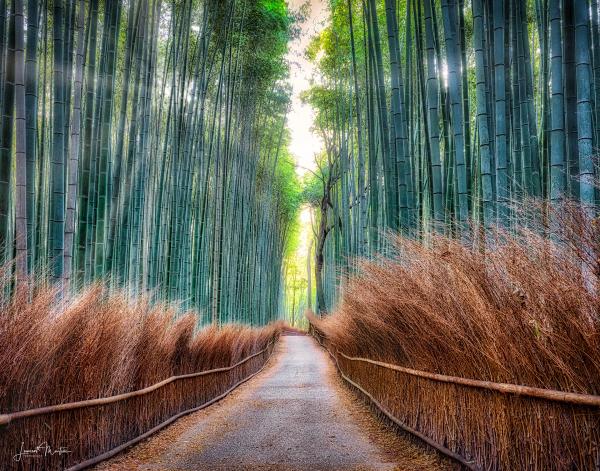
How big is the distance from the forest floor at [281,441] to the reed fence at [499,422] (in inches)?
7.1

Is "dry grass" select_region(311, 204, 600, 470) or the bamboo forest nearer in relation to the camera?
"dry grass" select_region(311, 204, 600, 470)

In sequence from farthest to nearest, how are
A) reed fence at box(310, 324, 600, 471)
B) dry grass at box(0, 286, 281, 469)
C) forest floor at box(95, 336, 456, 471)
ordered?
forest floor at box(95, 336, 456, 471)
dry grass at box(0, 286, 281, 469)
reed fence at box(310, 324, 600, 471)

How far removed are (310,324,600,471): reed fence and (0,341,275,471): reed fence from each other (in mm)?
1814

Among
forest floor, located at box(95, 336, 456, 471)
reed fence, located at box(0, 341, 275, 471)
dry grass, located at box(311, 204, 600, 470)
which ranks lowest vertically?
forest floor, located at box(95, 336, 456, 471)

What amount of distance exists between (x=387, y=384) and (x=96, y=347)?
2479 millimetres

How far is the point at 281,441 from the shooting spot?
3789 mm

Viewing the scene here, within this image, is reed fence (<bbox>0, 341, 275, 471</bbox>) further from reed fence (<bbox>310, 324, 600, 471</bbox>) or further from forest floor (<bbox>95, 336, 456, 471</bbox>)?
reed fence (<bbox>310, 324, 600, 471</bbox>)

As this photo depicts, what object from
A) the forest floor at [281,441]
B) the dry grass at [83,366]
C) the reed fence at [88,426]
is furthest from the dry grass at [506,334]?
the reed fence at [88,426]

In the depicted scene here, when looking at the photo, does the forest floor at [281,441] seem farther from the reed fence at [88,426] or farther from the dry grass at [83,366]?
the dry grass at [83,366]

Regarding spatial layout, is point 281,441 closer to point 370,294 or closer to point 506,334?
point 370,294

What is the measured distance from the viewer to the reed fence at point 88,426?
7.38ft

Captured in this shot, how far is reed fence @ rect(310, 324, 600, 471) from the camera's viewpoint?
1707 mm

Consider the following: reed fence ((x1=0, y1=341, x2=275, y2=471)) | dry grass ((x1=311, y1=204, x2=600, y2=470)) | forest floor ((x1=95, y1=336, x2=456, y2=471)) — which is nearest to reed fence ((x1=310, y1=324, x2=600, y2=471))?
dry grass ((x1=311, y1=204, x2=600, y2=470))

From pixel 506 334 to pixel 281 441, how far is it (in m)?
2.16
